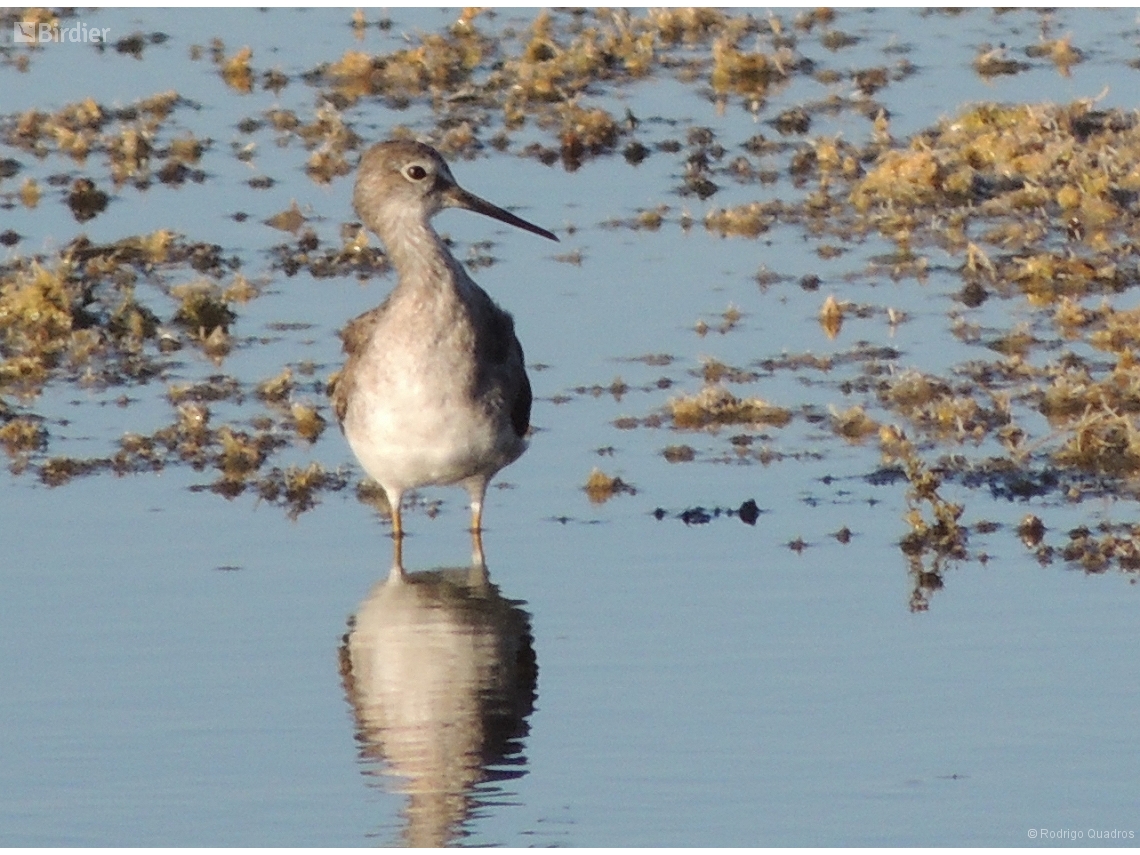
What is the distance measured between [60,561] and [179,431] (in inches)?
70.6

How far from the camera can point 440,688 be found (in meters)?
9.87

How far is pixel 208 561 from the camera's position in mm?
11141

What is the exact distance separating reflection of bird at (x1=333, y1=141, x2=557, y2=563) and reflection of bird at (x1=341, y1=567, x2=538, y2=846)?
503 millimetres

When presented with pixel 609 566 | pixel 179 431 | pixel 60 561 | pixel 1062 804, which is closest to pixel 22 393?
pixel 179 431

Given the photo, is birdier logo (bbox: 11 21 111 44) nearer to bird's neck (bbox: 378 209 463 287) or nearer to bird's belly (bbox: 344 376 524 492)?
bird's neck (bbox: 378 209 463 287)

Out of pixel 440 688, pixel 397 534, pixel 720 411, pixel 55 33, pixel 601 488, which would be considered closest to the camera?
pixel 440 688

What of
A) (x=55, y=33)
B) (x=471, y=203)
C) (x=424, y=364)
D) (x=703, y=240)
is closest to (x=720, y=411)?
(x=471, y=203)

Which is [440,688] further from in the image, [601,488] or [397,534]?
[601,488]

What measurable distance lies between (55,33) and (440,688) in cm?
1279

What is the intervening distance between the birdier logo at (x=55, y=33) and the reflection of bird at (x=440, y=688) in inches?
442

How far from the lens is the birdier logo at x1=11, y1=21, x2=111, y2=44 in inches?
832

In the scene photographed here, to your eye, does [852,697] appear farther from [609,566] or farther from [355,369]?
[355,369]

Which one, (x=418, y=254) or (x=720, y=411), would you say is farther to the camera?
(x=720, y=411)

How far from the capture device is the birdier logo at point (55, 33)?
69.4ft
